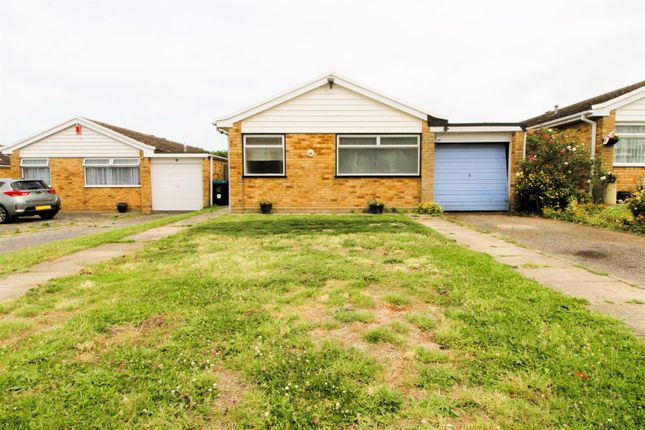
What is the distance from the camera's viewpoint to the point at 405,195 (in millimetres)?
12938

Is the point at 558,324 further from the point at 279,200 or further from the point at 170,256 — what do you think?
the point at 279,200

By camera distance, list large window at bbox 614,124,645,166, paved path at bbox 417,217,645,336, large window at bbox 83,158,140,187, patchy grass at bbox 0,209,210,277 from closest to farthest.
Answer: paved path at bbox 417,217,645,336 → patchy grass at bbox 0,209,210,277 → large window at bbox 614,124,645,166 → large window at bbox 83,158,140,187

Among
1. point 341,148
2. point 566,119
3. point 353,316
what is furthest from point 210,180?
point 353,316

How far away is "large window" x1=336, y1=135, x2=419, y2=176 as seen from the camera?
1279 cm

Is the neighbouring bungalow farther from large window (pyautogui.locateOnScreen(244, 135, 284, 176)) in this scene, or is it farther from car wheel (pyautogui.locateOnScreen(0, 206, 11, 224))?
car wheel (pyautogui.locateOnScreen(0, 206, 11, 224))

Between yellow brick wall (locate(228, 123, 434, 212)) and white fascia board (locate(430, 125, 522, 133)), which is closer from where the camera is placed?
white fascia board (locate(430, 125, 522, 133))

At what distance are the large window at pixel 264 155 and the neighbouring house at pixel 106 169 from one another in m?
5.49

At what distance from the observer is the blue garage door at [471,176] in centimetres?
1315

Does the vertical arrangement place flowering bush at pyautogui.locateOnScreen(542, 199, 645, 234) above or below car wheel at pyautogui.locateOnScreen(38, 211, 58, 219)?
above

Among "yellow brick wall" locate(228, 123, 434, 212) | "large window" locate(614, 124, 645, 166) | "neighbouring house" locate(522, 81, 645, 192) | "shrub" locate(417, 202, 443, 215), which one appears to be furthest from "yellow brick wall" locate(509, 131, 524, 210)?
"large window" locate(614, 124, 645, 166)

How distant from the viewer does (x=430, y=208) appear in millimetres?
12438

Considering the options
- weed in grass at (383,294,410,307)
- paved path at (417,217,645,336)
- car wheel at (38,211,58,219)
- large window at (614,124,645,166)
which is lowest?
weed in grass at (383,294,410,307)

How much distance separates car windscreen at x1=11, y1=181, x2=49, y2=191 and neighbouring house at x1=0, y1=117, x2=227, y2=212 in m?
3.83

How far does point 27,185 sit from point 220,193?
7.48m
